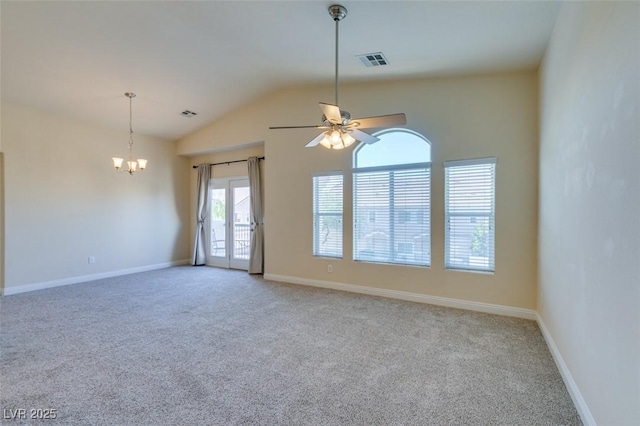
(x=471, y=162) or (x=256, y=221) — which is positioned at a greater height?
(x=471, y=162)

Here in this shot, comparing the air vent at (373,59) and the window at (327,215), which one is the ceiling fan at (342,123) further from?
the window at (327,215)

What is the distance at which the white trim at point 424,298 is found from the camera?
13.6 ft

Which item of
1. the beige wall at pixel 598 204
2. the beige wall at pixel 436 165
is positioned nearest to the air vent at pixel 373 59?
the beige wall at pixel 436 165

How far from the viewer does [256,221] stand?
22.1 ft

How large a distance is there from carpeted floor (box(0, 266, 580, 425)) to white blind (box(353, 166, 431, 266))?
2.56ft

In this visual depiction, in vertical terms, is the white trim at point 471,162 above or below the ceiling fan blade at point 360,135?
below

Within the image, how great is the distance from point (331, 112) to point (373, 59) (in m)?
1.76

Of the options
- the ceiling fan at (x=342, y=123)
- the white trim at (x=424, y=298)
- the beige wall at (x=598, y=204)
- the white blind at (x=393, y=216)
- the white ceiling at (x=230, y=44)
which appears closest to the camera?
the beige wall at (x=598, y=204)

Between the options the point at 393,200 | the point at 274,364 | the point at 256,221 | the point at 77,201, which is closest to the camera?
the point at 274,364

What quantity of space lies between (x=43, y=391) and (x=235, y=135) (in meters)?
5.22

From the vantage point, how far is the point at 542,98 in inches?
147

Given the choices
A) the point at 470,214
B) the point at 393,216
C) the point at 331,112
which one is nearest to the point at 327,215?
the point at 393,216

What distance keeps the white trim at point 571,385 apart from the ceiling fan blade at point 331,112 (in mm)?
2783

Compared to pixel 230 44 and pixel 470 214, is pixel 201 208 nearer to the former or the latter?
pixel 230 44
